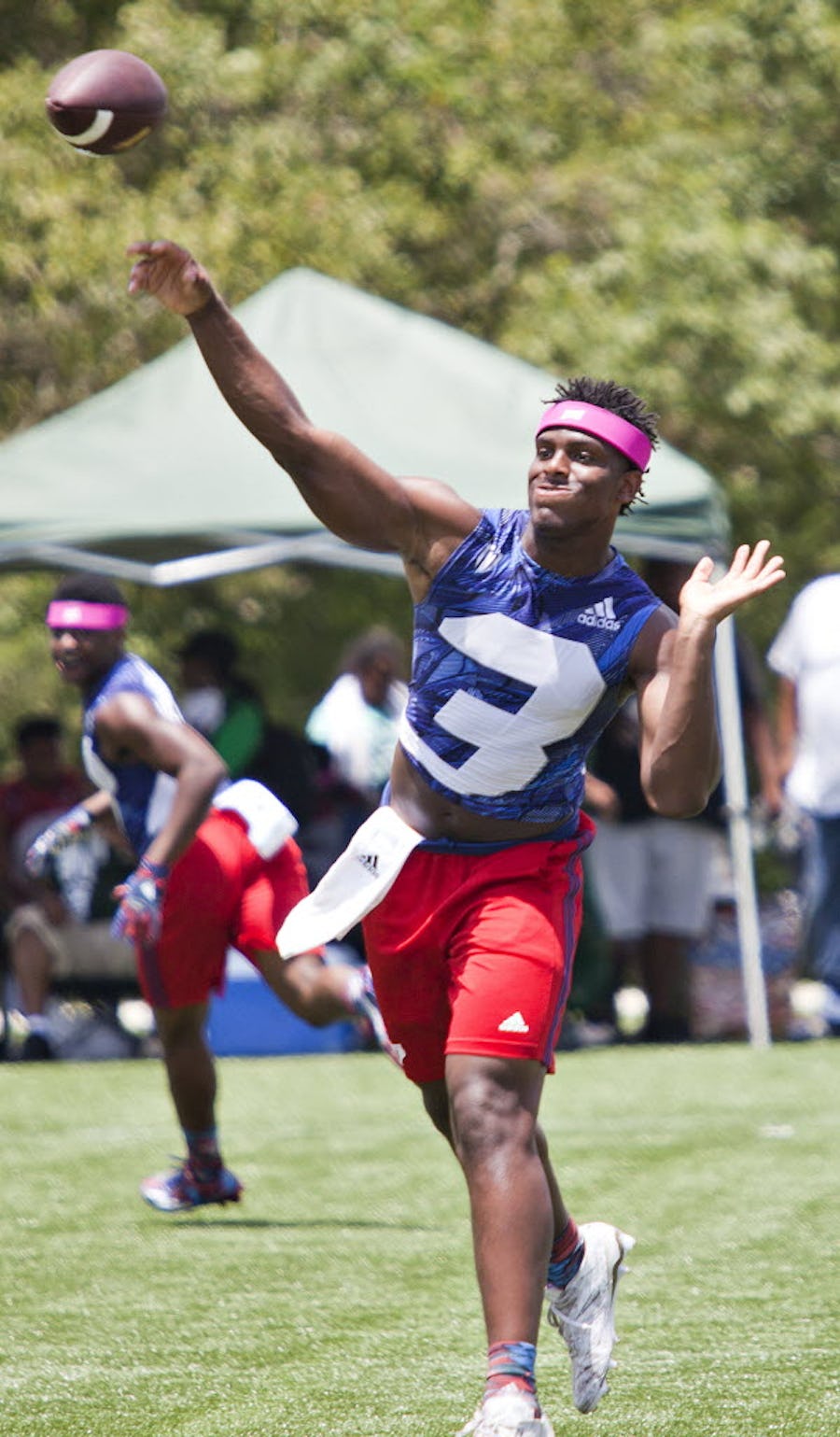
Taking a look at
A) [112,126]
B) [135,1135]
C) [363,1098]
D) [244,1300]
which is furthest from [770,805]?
[112,126]

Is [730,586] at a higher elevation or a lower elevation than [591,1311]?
higher

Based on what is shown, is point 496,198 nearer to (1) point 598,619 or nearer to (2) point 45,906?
(2) point 45,906

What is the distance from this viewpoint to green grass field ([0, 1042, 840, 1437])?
4.83m

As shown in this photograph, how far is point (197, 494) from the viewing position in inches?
474

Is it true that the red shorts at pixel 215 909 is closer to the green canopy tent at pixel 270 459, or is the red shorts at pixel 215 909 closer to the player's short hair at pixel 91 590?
the player's short hair at pixel 91 590

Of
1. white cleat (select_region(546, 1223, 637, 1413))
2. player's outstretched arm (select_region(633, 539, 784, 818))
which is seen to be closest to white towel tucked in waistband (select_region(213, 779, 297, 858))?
white cleat (select_region(546, 1223, 637, 1413))

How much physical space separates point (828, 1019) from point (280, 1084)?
2.87 meters

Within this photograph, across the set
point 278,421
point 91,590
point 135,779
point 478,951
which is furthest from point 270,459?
point 478,951

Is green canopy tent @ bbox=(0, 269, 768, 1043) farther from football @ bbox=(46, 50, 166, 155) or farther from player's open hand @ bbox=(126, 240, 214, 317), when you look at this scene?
player's open hand @ bbox=(126, 240, 214, 317)

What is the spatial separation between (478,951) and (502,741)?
17.1 inches

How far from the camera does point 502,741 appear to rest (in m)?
4.90

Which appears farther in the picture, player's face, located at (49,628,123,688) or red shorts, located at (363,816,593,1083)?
player's face, located at (49,628,123,688)

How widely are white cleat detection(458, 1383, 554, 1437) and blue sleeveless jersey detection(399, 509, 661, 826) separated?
4.02 feet

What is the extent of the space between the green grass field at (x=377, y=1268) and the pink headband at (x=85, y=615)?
1861mm
